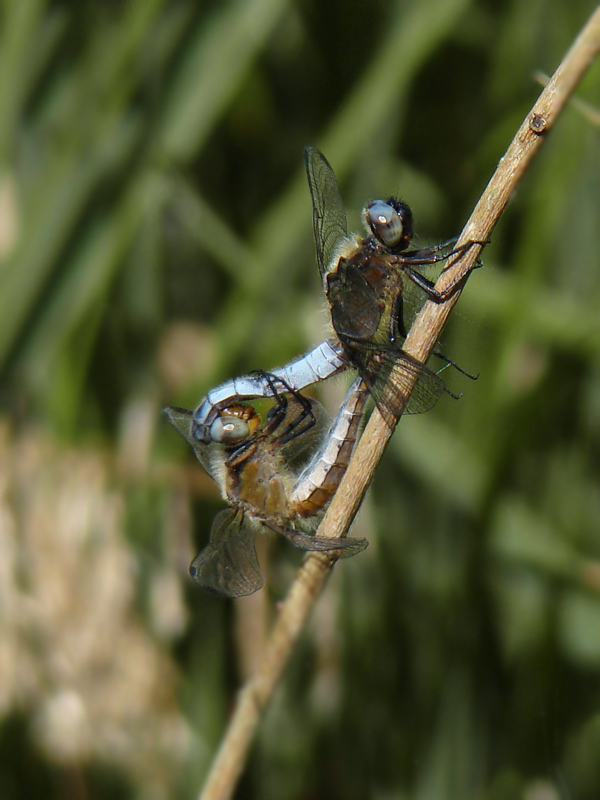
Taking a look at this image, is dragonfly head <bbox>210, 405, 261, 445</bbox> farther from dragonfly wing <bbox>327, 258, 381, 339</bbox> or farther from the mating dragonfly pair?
dragonfly wing <bbox>327, 258, 381, 339</bbox>

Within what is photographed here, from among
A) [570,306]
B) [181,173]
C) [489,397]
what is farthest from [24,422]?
[570,306]

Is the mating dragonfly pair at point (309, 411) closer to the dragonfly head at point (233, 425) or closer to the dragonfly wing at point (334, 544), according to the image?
the dragonfly head at point (233, 425)

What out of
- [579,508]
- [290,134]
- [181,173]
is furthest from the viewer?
[290,134]

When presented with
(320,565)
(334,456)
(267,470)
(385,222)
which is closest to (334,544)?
(320,565)

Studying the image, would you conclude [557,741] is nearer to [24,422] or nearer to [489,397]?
[489,397]

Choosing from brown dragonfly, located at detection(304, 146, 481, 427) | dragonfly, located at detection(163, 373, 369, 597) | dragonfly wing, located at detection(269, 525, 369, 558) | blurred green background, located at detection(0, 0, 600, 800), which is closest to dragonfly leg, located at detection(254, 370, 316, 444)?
dragonfly, located at detection(163, 373, 369, 597)

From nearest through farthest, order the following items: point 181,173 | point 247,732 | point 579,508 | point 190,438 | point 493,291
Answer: point 247,732
point 190,438
point 493,291
point 579,508
point 181,173

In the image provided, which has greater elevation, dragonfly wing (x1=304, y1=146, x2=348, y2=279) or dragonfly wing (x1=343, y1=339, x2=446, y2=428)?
dragonfly wing (x1=304, y1=146, x2=348, y2=279)
